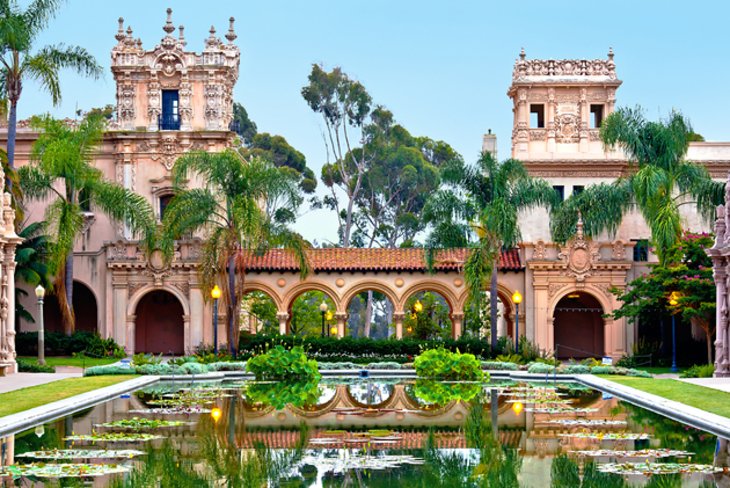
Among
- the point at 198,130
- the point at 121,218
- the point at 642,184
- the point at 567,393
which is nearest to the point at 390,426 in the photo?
the point at 567,393

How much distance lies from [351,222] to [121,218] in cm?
3138

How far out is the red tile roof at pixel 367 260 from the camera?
46.0 metres

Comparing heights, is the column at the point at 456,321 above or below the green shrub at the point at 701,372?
above

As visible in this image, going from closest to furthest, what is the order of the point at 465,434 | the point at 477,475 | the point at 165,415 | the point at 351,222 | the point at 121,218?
the point at 477,475
the point at 465,434
the point at 165,415
the point at 121,218
the point at 351,222

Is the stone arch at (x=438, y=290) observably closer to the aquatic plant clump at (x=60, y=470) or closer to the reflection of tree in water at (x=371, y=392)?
the reflection of tree in water at (x=371, y=392)

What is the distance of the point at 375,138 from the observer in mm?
74812

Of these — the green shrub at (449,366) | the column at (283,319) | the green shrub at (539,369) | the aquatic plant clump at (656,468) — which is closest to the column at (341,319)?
the column at (283,319)

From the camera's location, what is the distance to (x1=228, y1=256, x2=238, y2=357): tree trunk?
139ft

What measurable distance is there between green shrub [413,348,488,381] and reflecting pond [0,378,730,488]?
629 cm

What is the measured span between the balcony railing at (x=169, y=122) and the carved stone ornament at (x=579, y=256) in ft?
54.7

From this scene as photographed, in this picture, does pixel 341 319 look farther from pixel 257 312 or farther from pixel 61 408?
pixel 61 408

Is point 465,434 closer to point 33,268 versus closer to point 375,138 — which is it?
point 33,268

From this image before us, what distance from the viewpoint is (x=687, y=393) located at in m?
25.6

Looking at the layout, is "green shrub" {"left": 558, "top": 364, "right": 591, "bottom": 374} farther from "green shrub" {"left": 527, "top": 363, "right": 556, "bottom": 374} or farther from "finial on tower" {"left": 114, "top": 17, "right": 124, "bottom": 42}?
"finial on tower" {"left": 114, "top": 17, "right": 124, "bottom": 42}
